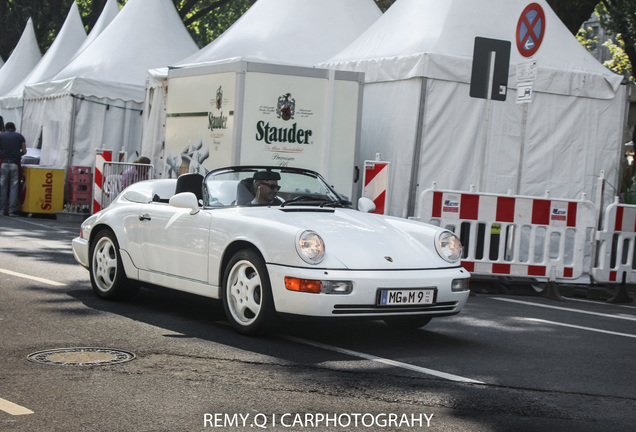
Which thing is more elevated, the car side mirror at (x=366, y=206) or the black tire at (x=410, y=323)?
the car side mirror at (x=366, y=206)

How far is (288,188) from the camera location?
8047 millimetres

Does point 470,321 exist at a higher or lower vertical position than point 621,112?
lower

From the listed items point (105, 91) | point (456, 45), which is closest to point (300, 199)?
point (456, 45)

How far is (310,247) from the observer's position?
668 cm

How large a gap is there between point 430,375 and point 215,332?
1939 mm

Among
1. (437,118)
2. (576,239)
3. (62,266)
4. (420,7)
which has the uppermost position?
(420,7)

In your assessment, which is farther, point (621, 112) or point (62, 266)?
point (621, 112)

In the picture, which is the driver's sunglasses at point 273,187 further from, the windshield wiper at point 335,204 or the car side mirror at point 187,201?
the car side mirror at point 187,201

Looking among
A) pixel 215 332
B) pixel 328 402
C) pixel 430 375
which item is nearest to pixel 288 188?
pixel 215 332

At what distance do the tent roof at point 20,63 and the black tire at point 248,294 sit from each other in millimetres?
28157

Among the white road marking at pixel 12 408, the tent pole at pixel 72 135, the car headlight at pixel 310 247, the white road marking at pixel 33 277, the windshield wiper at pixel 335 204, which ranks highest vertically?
the tent pole at pixel 72 135

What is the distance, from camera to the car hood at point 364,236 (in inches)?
268

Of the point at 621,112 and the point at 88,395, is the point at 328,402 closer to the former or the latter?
the point at 88,395

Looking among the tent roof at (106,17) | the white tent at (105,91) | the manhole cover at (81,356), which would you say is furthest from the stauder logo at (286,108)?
the tent roof at (106,17)
